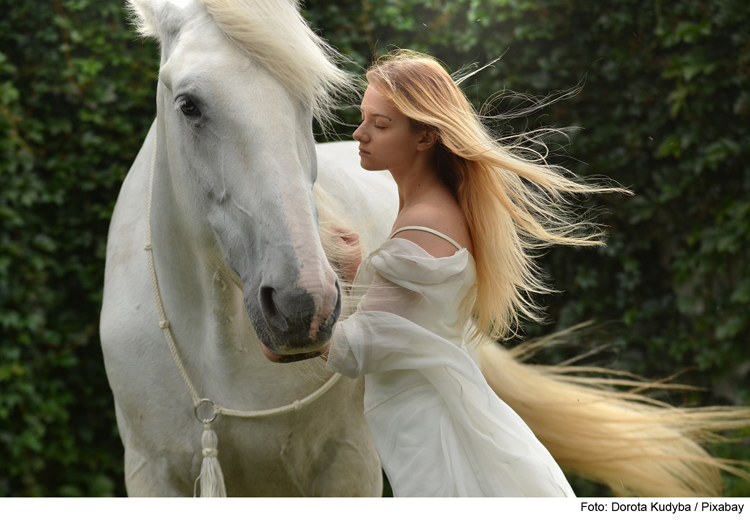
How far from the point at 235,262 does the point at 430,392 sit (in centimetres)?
48

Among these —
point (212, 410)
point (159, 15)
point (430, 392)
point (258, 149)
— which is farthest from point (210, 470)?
point (159, 15)

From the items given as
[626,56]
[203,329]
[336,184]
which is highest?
[626,56]

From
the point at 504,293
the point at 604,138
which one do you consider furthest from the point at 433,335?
the point at 604,138

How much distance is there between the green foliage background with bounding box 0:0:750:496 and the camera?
3025 millimetres

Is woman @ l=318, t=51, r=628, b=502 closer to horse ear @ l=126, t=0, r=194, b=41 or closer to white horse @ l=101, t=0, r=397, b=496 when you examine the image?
white horse @ l=101, t=0, r=397, b=496

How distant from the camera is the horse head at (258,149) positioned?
1.15 meters

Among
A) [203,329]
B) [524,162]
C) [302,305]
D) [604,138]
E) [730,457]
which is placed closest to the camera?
[302,305]

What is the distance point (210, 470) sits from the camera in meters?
1.61

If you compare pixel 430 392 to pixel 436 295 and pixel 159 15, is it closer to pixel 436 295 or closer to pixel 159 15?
pixel 436 295

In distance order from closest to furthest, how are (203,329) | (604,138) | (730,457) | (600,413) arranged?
(203,329), (600,413), (730,457), (604,138)

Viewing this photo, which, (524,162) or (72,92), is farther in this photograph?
(72,92)

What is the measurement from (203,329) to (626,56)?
2528 millimetres

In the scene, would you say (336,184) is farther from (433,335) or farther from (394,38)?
(394,38)

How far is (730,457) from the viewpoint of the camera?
3109 millimetres
